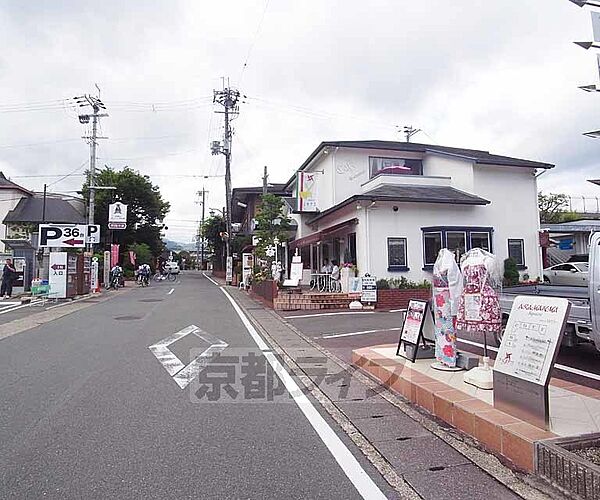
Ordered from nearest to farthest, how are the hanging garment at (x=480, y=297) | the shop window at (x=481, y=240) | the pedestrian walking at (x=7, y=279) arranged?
the hanging garment at (x=480, y=297), the shop window at (x=481, y=240), the pedestrian walking at (x=7, y=279)

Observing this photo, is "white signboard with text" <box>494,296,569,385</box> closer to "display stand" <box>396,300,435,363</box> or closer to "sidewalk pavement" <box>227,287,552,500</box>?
"sidewalk pavement" <box>227,287,552,500</box>

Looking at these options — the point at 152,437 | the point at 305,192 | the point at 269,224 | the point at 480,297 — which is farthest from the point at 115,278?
the point at 480,297

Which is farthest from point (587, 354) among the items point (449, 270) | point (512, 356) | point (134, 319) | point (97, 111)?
point (97, 111)

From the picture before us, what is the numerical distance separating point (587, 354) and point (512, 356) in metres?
4.93

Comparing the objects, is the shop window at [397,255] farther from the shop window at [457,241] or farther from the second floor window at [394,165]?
the second floor window at [394,165]

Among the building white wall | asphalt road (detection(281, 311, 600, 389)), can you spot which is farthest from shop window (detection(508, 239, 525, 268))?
asphalt road (detection(281, 311, 600, 389))

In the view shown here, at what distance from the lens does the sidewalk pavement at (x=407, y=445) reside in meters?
3.79

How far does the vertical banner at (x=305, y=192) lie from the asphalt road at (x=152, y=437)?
52.7 ft

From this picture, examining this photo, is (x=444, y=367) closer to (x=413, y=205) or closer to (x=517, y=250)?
(x=413, y=205)

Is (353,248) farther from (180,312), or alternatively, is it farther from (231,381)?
(231,381)

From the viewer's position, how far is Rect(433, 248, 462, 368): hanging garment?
21.2ft

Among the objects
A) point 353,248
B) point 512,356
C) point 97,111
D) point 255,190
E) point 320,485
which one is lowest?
point 320,485

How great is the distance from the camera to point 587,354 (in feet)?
28.7

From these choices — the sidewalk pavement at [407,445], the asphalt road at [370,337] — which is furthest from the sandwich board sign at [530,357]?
the asphalt road at [370,337]
